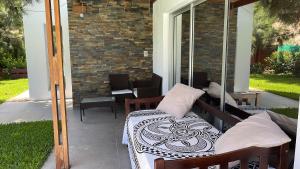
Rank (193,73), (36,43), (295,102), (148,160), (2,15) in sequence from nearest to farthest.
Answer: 1. (295,102)
2. (148,160)
3. (193,73)
4. (36,43)
5. (2,15)

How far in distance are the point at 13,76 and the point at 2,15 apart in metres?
3.16

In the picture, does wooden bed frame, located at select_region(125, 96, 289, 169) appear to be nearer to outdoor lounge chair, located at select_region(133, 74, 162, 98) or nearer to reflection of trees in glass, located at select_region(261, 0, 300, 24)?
reflection of trees in glass, located at select_region(261, 0, 300, 24)

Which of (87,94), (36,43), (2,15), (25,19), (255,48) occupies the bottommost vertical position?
(87,94)

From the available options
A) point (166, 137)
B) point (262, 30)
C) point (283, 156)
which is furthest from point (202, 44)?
point (283, 156)

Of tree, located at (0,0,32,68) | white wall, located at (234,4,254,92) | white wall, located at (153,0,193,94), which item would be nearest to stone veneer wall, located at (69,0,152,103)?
white wall, located at (153,0,193,94)

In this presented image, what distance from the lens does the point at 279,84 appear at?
1.86 meters

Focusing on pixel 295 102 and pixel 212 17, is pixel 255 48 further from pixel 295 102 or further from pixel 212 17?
pixel 212 17

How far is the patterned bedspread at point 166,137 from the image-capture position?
207 cm

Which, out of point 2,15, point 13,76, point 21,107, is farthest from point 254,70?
point 13,76

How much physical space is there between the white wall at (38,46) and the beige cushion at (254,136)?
555 cm

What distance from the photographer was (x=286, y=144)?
1476 millimetres

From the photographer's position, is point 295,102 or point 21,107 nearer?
point 295,102

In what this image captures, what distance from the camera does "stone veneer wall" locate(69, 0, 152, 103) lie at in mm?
5793

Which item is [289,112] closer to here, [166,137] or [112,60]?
[166,137]
